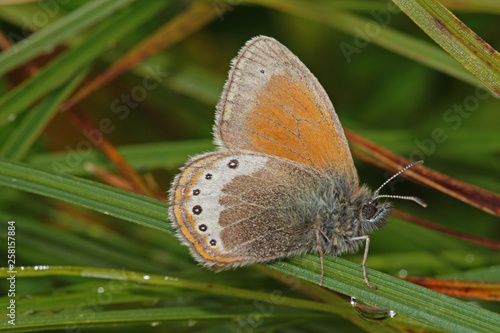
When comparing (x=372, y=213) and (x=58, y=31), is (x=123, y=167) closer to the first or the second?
(x=58, y=31)

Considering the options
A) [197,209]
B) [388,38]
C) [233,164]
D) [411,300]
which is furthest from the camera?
[388,38]

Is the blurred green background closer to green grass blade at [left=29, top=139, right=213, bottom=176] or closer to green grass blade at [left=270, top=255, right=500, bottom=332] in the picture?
green grass blade at [left=29, top=139, right=213, bottom=176]

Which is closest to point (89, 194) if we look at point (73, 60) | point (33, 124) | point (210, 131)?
point (33, 124)

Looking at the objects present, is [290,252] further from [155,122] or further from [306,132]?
[155,122]

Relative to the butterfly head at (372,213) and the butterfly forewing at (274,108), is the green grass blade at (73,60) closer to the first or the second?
the butterfly forewing at (274,108)

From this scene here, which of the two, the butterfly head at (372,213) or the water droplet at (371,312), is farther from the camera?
the butterfly head at (372,213)

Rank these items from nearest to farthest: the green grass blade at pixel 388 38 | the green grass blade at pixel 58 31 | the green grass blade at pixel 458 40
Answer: the green grass blade at pixel 458 40 < the green grass blade at pixel 58 31 < the green grass blade at pixel 388 38

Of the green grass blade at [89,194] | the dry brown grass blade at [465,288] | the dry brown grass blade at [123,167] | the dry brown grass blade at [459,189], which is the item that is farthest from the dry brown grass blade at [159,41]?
the dry brown grass blade at [465,288]
